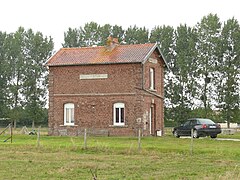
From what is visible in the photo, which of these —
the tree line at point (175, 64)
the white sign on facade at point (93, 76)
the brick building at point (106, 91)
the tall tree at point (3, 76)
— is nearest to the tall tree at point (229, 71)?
the tree line at point (175, 64)

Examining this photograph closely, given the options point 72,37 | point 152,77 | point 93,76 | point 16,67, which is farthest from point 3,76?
point 152,77

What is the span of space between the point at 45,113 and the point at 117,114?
24931 millimetres

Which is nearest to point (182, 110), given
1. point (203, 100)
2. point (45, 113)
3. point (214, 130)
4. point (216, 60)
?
point (203, 100)

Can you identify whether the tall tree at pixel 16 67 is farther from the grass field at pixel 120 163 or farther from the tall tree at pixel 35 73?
the grass field at pixel 120 163

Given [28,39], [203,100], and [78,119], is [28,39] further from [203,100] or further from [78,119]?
[78,119]

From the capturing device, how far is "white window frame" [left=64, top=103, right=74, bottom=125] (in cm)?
4500

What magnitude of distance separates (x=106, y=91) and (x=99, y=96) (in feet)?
2.45

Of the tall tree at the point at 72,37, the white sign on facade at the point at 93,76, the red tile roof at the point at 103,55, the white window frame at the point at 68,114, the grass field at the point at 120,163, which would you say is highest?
the tall tree at the point at 72,37

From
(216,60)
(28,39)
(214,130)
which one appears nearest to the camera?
(214,130)

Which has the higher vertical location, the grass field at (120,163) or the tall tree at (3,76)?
the tall tree at (3,76)

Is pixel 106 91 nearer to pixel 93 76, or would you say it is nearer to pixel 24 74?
pixel 93 76

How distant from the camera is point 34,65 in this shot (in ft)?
227

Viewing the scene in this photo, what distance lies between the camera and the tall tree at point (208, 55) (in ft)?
201

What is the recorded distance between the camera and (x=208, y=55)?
61.9 m
